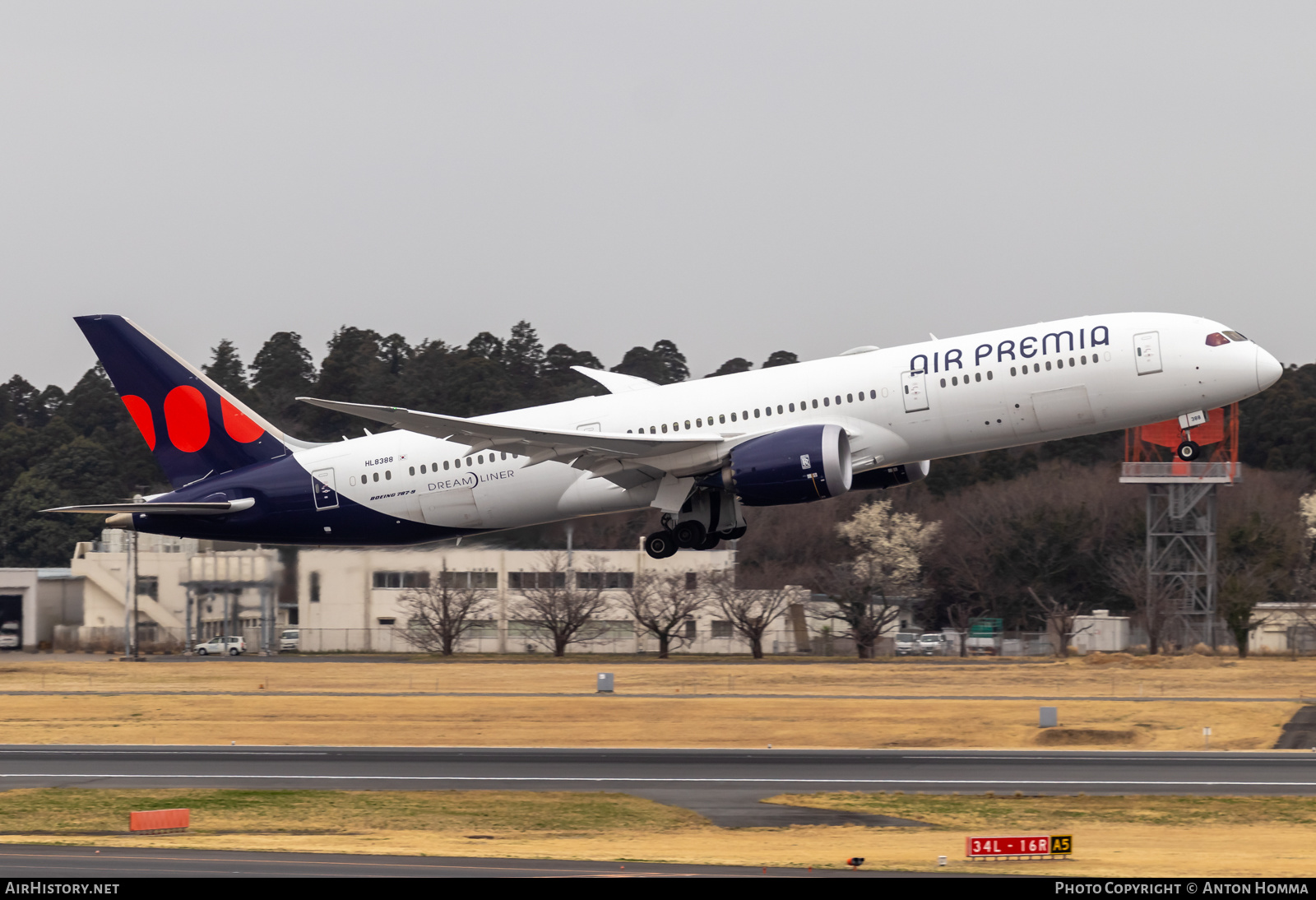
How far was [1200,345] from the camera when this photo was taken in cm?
3625

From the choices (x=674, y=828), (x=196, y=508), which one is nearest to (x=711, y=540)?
(x=674, y=828)

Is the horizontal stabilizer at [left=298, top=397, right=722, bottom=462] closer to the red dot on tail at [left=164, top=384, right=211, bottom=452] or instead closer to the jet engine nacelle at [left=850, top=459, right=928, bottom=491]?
the jet engine nacelle at [left=850, top=459, right=928, bottom=491]

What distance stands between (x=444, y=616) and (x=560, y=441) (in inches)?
1625

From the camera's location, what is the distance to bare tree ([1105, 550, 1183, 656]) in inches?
3061

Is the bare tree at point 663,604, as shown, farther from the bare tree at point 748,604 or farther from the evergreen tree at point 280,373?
the evergreen tree at point 280,373

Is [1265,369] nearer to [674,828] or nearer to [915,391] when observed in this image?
[915,391]

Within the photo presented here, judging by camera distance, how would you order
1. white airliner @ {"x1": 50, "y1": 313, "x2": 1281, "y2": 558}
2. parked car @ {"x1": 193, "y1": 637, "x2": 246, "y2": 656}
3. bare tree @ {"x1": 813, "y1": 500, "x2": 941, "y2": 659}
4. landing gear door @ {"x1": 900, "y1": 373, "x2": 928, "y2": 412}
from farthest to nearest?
bare tree @ {"x1": 813, "y1": 500, "x2": 941, "y2": 659}
parked car @ {"x1": 193, "y1": 637, "x2": 246, "y2": 656}
landing gear door @ {"x1": 900, "y1": 373, "x2": 928, "y2": 412}
white airliner @ {"x1": 50, "y1": 313, "x2": 1281, "y2": 558}

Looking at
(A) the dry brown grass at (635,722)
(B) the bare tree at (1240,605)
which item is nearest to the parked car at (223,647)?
(A) the dry brown grass at (635,722)

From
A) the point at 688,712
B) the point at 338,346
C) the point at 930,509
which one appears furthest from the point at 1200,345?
the point at 338,346

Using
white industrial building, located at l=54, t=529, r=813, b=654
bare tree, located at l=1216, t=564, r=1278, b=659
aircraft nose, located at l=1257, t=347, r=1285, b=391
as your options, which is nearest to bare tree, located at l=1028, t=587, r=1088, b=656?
bare tree, located at l=1216, t=564, r=1278, b=659

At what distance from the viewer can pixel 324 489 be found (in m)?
42.7

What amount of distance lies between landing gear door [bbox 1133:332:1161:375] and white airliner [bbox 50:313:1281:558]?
0.13 feet

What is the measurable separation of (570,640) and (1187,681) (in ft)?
107
